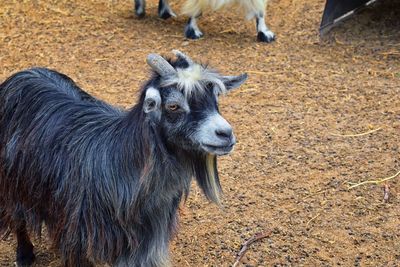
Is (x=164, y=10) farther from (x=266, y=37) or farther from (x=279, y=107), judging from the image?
(x=279, y=107)

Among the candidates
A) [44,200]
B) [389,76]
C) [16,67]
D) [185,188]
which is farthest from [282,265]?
[16,67]

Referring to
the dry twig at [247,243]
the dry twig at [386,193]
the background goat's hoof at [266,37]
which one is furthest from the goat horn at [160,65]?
the background goat's hoof at [266,37]

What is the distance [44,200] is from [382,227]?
2.04 m

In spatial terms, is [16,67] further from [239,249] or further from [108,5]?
[239,249]

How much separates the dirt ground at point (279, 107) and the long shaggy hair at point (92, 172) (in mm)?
775

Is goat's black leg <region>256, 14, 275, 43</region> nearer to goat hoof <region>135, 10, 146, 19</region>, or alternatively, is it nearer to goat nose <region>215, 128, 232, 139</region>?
goat hoof <region>135, 10, 146, 19</region>

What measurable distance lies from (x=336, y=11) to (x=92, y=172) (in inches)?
191

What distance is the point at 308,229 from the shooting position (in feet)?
14.0

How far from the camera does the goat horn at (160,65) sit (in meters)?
2.99

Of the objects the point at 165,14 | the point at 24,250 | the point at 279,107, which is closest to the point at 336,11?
the point at 165,14

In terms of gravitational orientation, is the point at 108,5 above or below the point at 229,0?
below

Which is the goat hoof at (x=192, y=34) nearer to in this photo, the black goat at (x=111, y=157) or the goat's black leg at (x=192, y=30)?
the goat's black leg at (x=192, y=30)

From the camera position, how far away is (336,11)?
741 cm

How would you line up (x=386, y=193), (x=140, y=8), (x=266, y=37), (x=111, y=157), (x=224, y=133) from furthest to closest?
(x=140, y=8) < (x=266, y=37) < (x=386, y=193) < (x=111, y=157) < (x=224, y=133)
